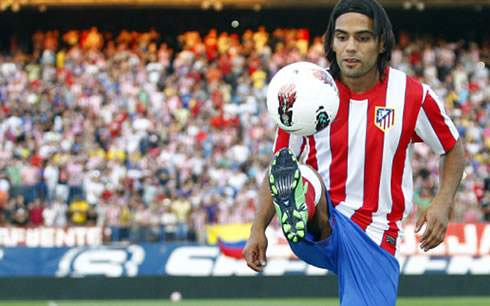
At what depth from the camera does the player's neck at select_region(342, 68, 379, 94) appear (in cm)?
472

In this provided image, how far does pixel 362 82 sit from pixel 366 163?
0.46m

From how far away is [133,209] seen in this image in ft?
52.5

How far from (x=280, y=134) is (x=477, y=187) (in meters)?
13.0

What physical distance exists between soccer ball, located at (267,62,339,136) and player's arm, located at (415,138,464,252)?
79 centimetres

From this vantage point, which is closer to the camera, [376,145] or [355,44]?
[355,44]

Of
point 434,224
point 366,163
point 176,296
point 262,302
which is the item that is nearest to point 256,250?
point 366,163

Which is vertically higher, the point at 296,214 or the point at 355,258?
the point at 296,214

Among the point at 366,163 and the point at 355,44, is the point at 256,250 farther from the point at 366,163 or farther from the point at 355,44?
the point at 355,44

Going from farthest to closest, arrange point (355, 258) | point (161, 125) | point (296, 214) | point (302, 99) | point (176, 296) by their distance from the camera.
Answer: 1. point (161, 125)
2. point (176, 296)
3. point (355, 258)
4. point (302, 99)
5. point (296, 214)

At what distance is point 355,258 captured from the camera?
4594mm

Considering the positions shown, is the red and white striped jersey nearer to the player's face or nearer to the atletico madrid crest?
the atletico madrid crest

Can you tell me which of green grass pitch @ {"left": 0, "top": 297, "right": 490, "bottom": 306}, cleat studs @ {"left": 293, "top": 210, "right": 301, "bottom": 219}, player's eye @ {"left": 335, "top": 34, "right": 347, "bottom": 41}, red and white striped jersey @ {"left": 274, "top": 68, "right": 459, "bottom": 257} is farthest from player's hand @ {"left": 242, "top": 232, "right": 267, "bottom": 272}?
green grass pitch @ {"left": 0, "top": 297, "right": 490, "bottom": 306}

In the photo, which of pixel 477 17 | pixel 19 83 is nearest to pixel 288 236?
pixel 19 83

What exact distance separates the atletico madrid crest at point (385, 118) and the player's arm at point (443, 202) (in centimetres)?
43
